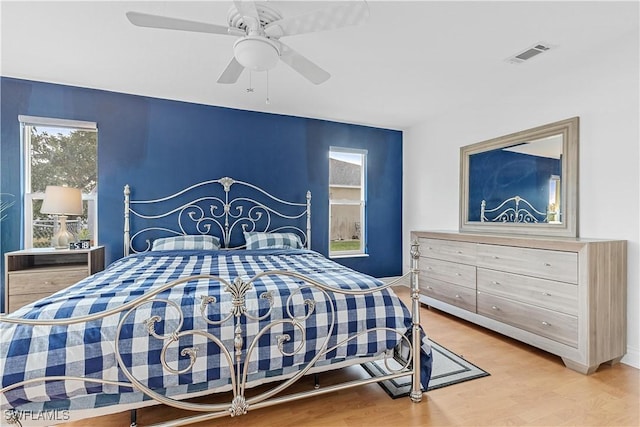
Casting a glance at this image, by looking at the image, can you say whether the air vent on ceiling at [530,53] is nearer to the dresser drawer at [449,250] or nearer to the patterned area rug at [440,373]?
the dresser drawer at [449,250]

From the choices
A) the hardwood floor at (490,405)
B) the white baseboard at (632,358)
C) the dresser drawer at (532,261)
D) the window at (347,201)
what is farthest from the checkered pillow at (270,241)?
the white baseboard at (632,358)

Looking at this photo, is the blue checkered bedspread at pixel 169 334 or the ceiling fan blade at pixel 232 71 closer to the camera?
the blue checkered bedspread at pixel 169 334

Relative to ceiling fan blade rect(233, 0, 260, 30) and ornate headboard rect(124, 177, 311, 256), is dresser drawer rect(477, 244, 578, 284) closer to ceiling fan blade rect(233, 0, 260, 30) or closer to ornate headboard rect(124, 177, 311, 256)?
ornate headboard rect(124, 177, 311, 256)

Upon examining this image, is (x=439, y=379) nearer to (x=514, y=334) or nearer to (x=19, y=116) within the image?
(x=514, y=334)

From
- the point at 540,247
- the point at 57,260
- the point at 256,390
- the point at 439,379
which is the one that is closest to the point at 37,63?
the point at 57,260

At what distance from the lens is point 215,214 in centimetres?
393

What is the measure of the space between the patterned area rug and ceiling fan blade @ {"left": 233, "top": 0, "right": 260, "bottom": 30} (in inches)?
89.5

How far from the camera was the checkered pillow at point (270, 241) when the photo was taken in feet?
12.2

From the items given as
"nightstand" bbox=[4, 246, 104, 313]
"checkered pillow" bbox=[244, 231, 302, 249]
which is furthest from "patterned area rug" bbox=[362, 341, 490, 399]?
"nightstand" bbox=[4, 246, 104, 313]

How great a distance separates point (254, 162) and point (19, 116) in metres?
2.38

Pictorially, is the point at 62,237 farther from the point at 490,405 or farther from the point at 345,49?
the point at 490,405

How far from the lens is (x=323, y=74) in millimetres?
2139

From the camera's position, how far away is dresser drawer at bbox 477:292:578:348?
7.59ft

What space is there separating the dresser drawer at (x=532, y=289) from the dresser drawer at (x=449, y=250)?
188 mm
